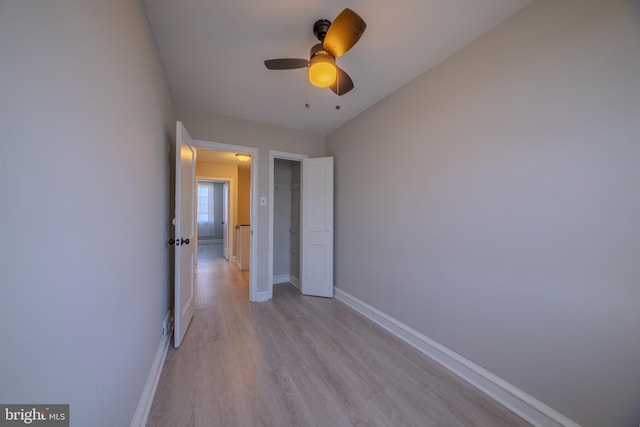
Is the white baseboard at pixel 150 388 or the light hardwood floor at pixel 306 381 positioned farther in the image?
the light hardwood floor at pixel 306 381

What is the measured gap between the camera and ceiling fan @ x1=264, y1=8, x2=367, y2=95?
1291 mm

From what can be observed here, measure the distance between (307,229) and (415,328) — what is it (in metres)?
1.91

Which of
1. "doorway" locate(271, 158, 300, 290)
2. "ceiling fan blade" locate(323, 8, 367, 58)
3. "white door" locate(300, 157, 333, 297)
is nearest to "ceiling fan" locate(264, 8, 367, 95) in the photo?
"ceiling fan blade" locate(323, 8, 367, 58)

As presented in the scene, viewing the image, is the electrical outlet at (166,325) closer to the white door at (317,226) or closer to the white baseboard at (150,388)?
the white baseboard at (150,388)

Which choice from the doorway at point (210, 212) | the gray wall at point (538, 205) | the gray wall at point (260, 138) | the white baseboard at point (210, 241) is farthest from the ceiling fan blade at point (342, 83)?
the white baseboard at point (210, 241)

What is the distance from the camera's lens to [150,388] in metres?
1.50

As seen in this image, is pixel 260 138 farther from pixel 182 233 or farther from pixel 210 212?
pixel 210 212

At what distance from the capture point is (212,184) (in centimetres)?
917

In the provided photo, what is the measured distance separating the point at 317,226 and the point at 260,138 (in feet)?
5.04

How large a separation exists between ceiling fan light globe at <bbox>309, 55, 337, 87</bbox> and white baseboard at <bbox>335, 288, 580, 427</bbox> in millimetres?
2328

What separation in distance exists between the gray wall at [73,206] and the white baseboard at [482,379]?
2.15 meters

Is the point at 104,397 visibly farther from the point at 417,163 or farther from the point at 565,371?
the point at 417,163

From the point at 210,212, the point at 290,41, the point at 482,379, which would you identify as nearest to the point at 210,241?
the point at 210,212

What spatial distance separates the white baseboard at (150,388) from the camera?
1285mm
